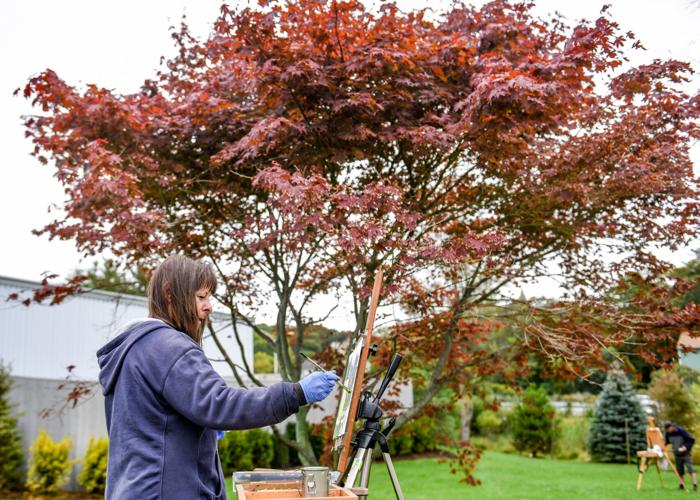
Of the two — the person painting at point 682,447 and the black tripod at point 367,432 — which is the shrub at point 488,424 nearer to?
the person painting at point 682,447

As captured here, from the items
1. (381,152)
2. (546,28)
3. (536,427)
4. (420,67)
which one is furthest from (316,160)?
(536,427)

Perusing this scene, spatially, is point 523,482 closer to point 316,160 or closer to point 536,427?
point 536,427

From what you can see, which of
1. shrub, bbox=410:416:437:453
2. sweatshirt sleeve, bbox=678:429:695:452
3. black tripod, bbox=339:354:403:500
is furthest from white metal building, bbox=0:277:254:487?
sweatshirt sleeve, bbox=678:429:695:452

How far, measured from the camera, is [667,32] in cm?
546

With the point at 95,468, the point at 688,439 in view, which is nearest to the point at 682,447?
the point at 688,439

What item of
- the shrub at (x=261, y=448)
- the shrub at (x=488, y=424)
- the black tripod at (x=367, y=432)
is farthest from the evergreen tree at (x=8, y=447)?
the shrub at (x=488, y=424)

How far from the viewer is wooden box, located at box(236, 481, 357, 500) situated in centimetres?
209

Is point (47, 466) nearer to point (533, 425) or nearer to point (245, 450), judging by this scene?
point (245, 450)

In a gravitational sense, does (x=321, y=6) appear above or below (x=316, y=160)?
above

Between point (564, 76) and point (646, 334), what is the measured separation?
6.55 feet

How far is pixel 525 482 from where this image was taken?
10695mm

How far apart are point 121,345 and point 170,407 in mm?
247

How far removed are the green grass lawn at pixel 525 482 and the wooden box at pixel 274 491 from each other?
23.1 ft

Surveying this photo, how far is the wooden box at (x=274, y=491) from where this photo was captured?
2.09 m
